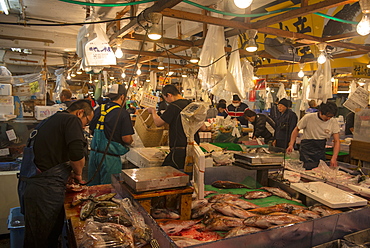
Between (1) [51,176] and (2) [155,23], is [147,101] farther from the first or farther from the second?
(1) [51,176]

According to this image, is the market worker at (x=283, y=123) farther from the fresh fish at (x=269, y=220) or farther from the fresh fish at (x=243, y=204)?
the fresh fish at (x=269, y=220)

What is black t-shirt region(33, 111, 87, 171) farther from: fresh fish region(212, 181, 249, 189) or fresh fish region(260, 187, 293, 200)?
fresh fish region(260, 187, 293, 200)

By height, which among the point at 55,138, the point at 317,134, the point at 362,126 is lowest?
the point at 317,134

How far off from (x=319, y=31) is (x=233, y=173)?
3.70 metres

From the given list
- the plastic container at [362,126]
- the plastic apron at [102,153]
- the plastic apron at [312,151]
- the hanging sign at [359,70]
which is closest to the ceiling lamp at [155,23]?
the plastic apron at [102,153]

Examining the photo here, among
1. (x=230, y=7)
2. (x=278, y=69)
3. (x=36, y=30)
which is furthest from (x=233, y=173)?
(x=36, y=30)

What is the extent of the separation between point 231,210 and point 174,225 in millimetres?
621

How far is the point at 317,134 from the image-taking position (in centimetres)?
587

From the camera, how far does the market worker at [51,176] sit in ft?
9.00

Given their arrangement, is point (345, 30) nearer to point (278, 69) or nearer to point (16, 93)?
point (278, 69)

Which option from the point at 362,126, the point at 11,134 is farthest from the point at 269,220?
the point at 362,126

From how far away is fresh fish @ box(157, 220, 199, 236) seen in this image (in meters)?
2.18

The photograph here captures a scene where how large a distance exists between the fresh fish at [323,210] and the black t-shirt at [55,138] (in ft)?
8.18

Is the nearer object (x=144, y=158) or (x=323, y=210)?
(x=323, y=210)
